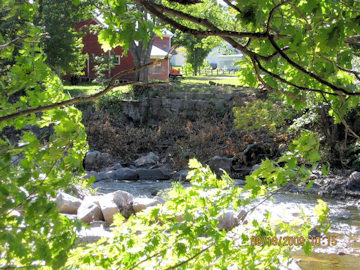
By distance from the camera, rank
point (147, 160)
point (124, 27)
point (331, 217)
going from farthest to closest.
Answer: point (147, 160) → point (331, 217) → point (124, 27)

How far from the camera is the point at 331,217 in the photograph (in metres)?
9.46

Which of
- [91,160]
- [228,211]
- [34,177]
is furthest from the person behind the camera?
[91,160]

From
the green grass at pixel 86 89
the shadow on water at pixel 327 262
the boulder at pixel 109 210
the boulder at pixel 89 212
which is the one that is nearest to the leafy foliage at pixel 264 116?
the green grass at pixel 86 89

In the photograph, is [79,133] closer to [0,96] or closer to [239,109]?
[0,96]

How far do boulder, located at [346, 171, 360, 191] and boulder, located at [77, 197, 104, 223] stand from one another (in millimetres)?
6703

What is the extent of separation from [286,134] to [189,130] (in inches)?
154

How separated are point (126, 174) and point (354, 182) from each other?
22.0 feet

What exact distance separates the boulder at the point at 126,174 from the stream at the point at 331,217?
49 cm

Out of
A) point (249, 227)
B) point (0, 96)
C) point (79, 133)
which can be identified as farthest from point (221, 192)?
point (0, 96)

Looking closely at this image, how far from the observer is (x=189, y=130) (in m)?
17.8

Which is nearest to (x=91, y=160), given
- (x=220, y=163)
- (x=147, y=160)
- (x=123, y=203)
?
(x=147, y=160)

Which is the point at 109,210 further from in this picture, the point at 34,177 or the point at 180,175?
the point at 34,177

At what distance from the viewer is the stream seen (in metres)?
6.79

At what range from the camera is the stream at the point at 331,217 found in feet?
22.3
